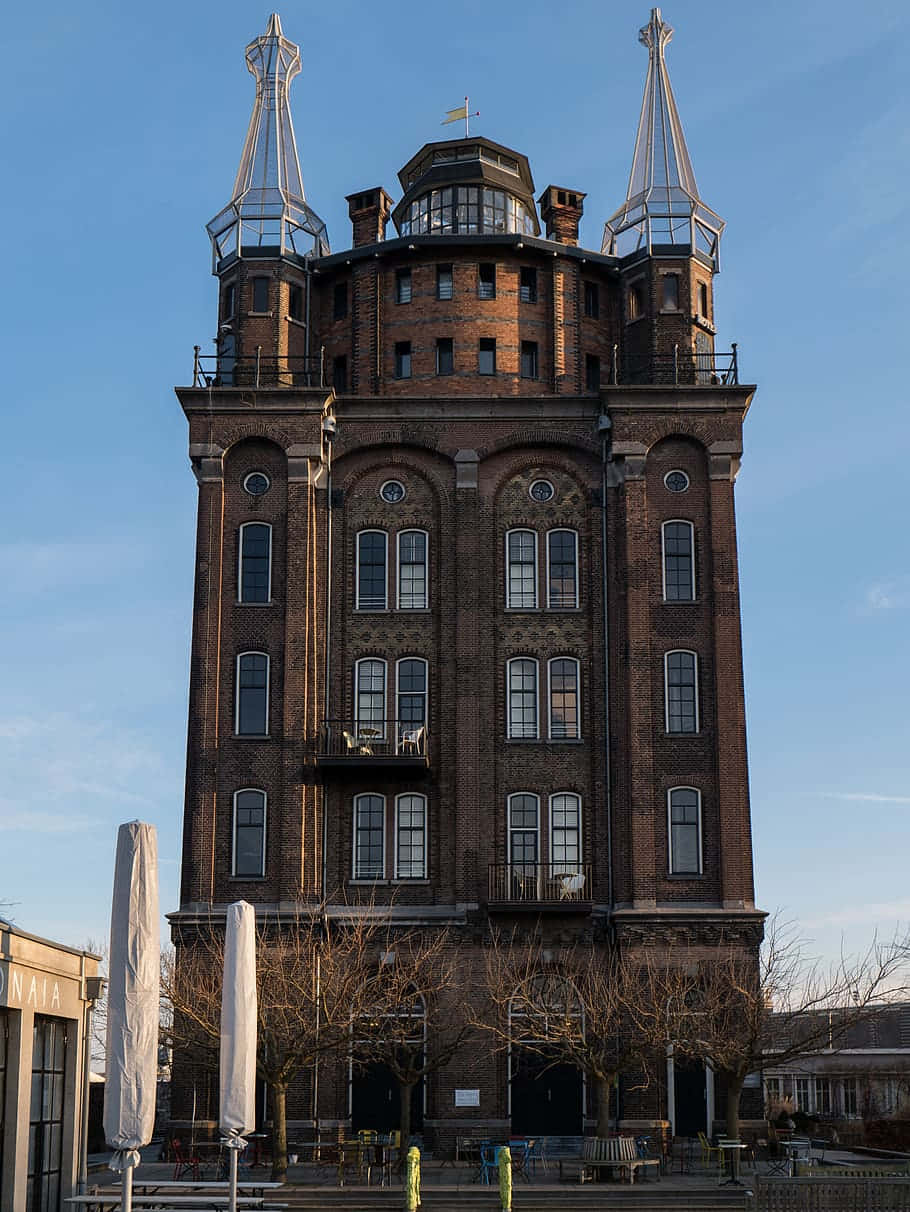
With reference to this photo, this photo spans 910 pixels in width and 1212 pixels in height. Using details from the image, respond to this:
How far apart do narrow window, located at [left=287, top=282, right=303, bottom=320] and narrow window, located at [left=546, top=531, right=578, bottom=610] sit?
10.6 m

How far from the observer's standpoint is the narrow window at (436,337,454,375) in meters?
48.2

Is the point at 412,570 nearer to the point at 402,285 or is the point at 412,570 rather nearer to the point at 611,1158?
the point at 402,285

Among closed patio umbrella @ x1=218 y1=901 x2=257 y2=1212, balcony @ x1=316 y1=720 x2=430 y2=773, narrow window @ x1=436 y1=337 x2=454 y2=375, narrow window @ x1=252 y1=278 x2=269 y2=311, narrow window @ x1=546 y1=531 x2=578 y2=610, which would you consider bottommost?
closed patio umbrella @ x1=218 y1=901 x2=257 y2=1212

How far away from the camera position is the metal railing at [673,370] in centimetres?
4669

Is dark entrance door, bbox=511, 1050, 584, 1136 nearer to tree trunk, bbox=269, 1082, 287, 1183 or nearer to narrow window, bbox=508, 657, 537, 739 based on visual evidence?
tree trunk, bbox=269, 1082, 287, 1183

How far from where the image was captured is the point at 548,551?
46250 millimetres

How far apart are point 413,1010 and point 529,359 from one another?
63.4ft

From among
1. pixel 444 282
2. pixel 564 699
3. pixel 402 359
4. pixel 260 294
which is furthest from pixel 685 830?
pixel 260 294

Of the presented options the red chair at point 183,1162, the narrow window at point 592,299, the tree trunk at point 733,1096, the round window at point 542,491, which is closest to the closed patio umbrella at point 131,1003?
the red chair at point 183,1162

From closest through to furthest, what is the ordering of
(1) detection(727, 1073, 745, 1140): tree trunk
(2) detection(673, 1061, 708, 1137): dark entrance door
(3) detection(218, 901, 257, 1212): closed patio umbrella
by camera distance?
1. (3) detection(218, 901, 257, 1212): closed patio umbrella
2. (1) detection(727, 1073, 745, 1140): tree trunk
3. (2) detection(673, 1061, 708, 1137): dark entrance door

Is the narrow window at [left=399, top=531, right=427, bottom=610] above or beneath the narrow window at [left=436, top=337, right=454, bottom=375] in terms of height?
beneath

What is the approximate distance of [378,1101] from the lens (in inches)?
1677

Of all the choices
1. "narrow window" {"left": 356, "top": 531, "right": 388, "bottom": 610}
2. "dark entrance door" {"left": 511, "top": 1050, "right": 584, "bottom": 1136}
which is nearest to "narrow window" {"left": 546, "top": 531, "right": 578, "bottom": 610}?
"narrow window" {"left": 356, "top": 531, "right": 388, "bottom": 610}

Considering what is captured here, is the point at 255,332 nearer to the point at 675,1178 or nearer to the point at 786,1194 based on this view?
the point at 675,1178
